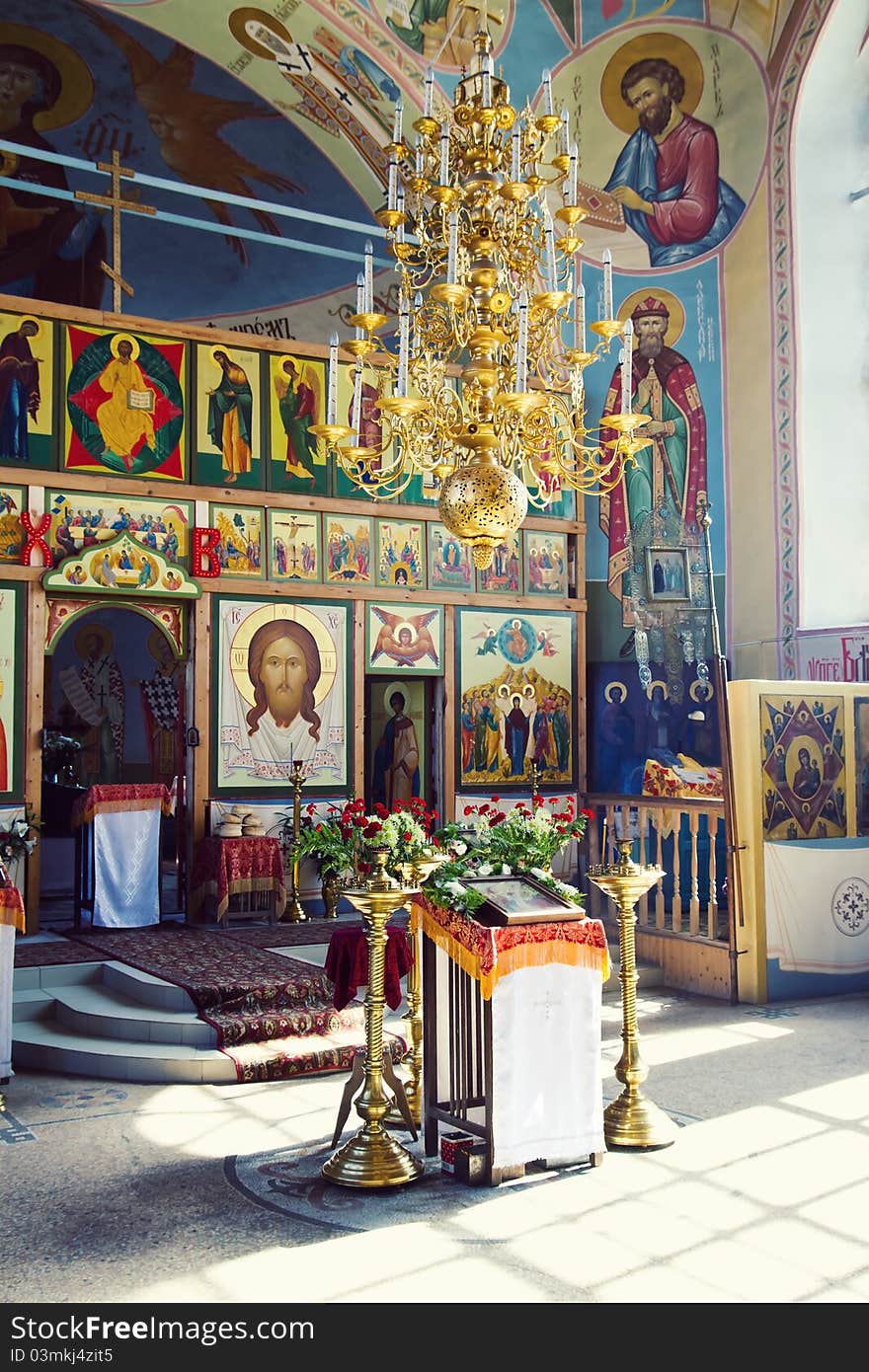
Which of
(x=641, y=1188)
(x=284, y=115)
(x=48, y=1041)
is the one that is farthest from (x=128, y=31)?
(x=641, y=1188)

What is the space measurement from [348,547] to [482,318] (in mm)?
5567

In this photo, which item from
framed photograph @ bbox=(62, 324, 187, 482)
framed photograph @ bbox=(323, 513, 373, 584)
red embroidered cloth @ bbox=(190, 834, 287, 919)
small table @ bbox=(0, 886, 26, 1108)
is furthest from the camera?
framed photograph @ bbox=(323, 513, 373, 584)

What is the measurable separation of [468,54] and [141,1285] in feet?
40.6

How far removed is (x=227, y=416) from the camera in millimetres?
11547

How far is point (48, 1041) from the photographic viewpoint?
7445 millimetres

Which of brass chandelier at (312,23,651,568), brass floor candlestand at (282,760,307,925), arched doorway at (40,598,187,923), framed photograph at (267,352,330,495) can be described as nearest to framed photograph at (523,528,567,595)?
framed photograph at (267,352,330,495)

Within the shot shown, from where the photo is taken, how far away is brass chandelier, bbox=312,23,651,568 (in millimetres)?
6219

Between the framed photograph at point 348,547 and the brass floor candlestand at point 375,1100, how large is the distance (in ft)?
22.2

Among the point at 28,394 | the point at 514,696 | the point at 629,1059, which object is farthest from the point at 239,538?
the point at 629,1059

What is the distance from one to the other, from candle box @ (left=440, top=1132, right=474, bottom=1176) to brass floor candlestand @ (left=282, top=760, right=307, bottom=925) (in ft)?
18.7

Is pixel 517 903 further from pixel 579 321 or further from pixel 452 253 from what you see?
pixel 579 321

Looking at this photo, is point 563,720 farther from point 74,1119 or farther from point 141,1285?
point 141,1285

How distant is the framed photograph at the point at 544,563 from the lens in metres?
13.2

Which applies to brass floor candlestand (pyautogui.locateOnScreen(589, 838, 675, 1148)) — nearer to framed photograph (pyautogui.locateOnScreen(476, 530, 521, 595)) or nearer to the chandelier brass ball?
the chandelier brass ball
